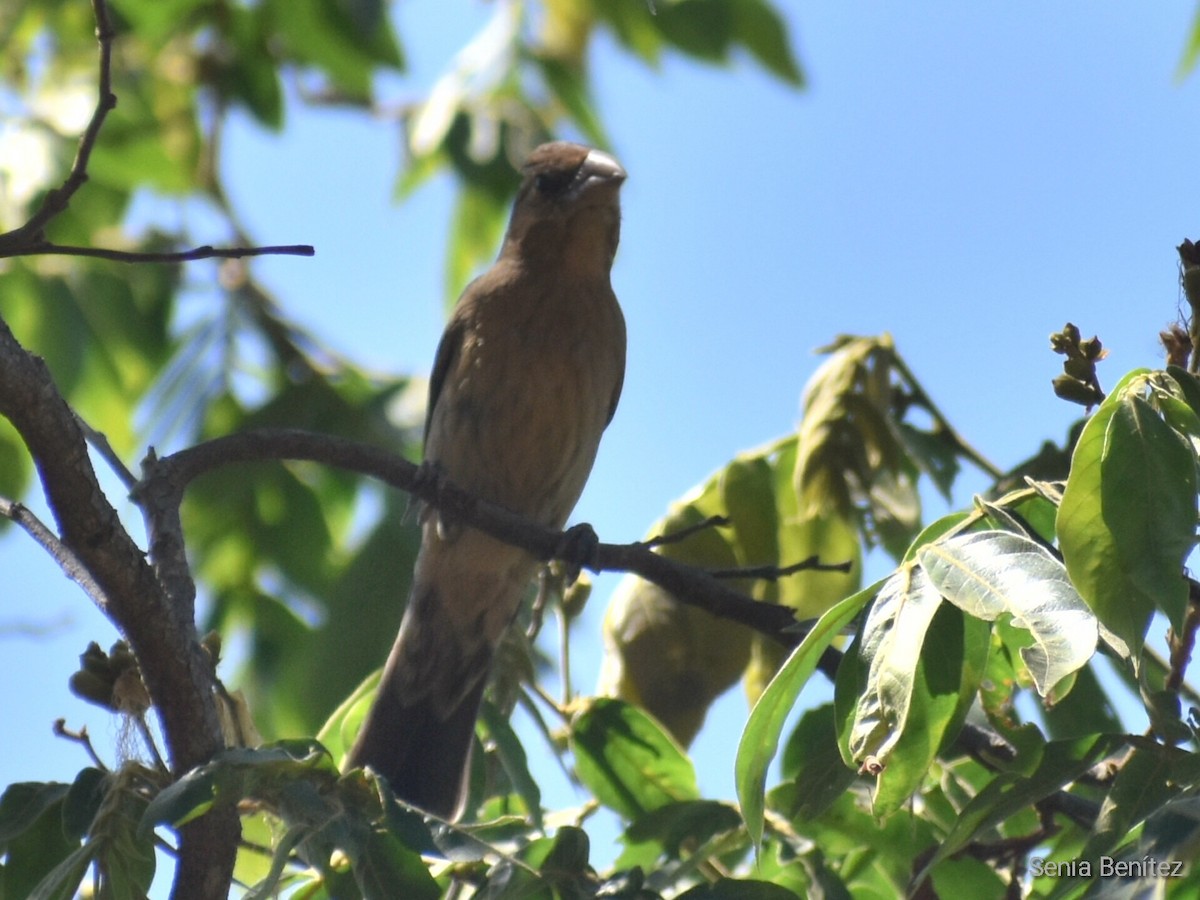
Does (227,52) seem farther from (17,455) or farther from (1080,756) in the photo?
(1080,756)

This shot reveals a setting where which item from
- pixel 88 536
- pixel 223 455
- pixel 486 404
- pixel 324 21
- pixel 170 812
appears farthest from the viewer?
pixel 324 21

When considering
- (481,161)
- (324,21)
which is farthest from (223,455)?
(324,21)

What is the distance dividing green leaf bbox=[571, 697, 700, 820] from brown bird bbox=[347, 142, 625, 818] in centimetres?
167

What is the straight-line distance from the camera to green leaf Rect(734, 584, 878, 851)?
6.75 ft

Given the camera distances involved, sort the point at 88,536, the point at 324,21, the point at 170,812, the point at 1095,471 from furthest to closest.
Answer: the point at 324,21, the point at 88,536, the point at 170,812, the point at 1095,471

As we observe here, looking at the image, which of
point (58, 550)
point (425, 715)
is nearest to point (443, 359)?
point (425, 715)

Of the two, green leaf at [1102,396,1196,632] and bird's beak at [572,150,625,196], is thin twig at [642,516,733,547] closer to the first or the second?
green leaf at [1102,396,1196,632]

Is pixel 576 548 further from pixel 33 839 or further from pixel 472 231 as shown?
pixel 472 231

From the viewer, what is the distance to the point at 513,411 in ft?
16.3

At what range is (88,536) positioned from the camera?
2447 mm

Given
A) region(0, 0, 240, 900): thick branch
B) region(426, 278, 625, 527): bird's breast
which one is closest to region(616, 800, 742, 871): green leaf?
region(0, 0, 240, 900): thick branch

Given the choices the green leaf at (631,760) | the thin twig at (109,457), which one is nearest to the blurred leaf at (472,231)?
the thin twig at (109,457)

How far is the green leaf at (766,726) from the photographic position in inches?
81.0

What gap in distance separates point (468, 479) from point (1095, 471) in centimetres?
326
